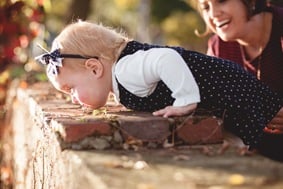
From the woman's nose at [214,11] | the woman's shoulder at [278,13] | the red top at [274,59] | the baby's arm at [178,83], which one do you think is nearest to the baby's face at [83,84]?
the baby's arm at [178,83]

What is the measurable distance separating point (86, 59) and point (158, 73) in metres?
0.37

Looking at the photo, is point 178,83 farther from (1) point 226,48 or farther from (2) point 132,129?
(1) point 226,48

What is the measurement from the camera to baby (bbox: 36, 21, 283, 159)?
308cm

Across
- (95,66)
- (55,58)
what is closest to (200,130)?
(95,66)

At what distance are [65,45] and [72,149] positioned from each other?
69 centimetres

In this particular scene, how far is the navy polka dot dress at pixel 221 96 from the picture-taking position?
10.2ft

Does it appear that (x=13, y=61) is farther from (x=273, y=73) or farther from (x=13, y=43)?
(x=273, y=73)

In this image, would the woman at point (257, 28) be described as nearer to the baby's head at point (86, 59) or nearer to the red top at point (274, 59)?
the red top at point (274, 59)

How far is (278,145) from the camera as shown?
145 inches

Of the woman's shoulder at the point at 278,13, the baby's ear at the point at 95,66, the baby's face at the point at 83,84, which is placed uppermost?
the woman's shoulder at the point at 278,13

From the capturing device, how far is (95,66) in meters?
3.10

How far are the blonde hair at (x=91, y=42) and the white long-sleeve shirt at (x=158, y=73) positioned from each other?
9 cm

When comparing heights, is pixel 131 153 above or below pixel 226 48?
below

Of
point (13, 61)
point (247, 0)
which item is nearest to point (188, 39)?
point (13, 61)
